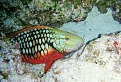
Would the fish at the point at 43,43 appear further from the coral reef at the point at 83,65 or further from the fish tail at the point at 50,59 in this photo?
the coral reef at the point at 83,65

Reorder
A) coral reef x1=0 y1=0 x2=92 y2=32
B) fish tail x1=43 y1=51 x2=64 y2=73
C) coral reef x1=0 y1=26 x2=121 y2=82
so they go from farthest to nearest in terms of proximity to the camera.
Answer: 1. coral reef x1=0 y1=0 x2=92 y2=32
2. fish tail x1=43 y1=51 x2=64 y2=73
3. coral reef x1=0 y1=26 x2=121 y2=82

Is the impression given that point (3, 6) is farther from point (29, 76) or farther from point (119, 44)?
point (119, 44)

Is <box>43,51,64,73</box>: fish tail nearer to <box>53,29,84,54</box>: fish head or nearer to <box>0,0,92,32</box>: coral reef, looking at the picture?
<box>53,29,84,54</box>: fish head

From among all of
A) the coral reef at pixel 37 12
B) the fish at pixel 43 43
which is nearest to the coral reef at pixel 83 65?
the fish at pixel 43 43

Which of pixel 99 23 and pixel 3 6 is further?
pixel 99 23

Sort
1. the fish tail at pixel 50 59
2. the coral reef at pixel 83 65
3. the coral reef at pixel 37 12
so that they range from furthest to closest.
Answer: the coral reef at pixel 37 12 < the fish tail at pixel 50 59 < the coral reef at pixel 83 65

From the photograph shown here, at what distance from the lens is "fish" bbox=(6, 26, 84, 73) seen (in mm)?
3529

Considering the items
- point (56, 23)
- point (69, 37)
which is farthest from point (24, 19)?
point (69, 37)

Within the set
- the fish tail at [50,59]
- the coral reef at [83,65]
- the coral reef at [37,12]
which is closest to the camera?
the coral reef at [83,65]

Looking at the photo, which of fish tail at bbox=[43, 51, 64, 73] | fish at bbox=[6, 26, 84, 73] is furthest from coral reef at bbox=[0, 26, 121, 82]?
fish at bbox=[6, 26, 84, 73]

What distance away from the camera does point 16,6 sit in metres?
4.04

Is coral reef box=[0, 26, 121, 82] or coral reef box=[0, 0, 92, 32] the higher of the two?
coral reef box=[0, 0, 92, 32]

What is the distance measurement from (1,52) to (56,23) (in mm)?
1699

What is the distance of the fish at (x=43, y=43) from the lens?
3529mm
